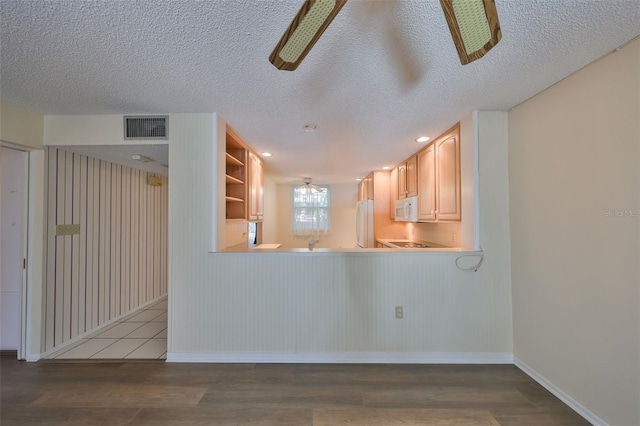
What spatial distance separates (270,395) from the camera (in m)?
1.82

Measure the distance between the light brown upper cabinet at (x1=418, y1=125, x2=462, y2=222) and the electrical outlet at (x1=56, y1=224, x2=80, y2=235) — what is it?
391 cm

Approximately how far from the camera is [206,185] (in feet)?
7.43

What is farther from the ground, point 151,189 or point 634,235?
point 151,189

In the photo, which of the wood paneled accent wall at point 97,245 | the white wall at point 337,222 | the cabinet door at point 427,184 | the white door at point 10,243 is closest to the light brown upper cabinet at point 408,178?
the cabinet door at point 427,184

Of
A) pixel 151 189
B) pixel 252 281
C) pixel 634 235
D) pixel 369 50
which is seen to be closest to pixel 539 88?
pixel 634 235

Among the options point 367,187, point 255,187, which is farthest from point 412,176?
point 255,187

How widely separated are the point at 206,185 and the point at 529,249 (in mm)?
2770

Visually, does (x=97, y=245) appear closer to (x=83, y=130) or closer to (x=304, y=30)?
(x=83, y=130)

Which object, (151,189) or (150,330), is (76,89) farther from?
(150,330)

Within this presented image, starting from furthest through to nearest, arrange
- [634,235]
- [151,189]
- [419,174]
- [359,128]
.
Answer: [151,189] < [419,174] < [359,128] < [634,235]

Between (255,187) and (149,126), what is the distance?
1507 millimetres

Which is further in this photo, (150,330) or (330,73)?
(150,330)

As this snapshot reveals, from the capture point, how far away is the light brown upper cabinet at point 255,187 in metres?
3.32

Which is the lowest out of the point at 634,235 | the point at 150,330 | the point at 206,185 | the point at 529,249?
the point at 150,330
